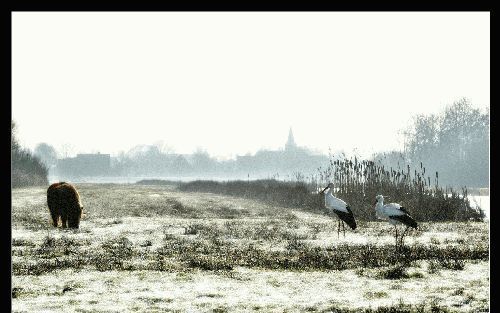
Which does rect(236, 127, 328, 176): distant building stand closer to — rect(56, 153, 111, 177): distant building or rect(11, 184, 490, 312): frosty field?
rect(56, 153, 111, 177): distant building

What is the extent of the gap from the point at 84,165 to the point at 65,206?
331 feet

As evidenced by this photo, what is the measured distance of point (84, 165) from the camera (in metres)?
110

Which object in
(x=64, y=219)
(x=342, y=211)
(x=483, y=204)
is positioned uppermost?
(x=342, y=211)

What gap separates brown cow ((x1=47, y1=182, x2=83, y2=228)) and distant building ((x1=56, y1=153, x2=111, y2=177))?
99.4 m

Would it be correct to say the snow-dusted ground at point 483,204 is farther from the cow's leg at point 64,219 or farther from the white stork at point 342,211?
the cow's leg at point 64,219

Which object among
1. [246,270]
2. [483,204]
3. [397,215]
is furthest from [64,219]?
[483,204]

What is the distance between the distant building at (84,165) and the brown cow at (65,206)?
99367 mm

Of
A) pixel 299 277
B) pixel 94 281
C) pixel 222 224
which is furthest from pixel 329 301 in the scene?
pixel 222 224

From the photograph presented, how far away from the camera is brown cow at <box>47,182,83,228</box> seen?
14.8 meters

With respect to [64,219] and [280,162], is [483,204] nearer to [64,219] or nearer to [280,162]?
[64,219]

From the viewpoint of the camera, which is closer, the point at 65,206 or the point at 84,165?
the point at 65,206

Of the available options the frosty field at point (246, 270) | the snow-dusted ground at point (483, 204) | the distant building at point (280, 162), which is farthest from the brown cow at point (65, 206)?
the distant building at point (280, 162)

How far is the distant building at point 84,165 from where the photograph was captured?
358 feet

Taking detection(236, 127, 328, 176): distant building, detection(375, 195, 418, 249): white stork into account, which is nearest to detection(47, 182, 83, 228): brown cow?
detection(375, 195, 418, 249): white stork
